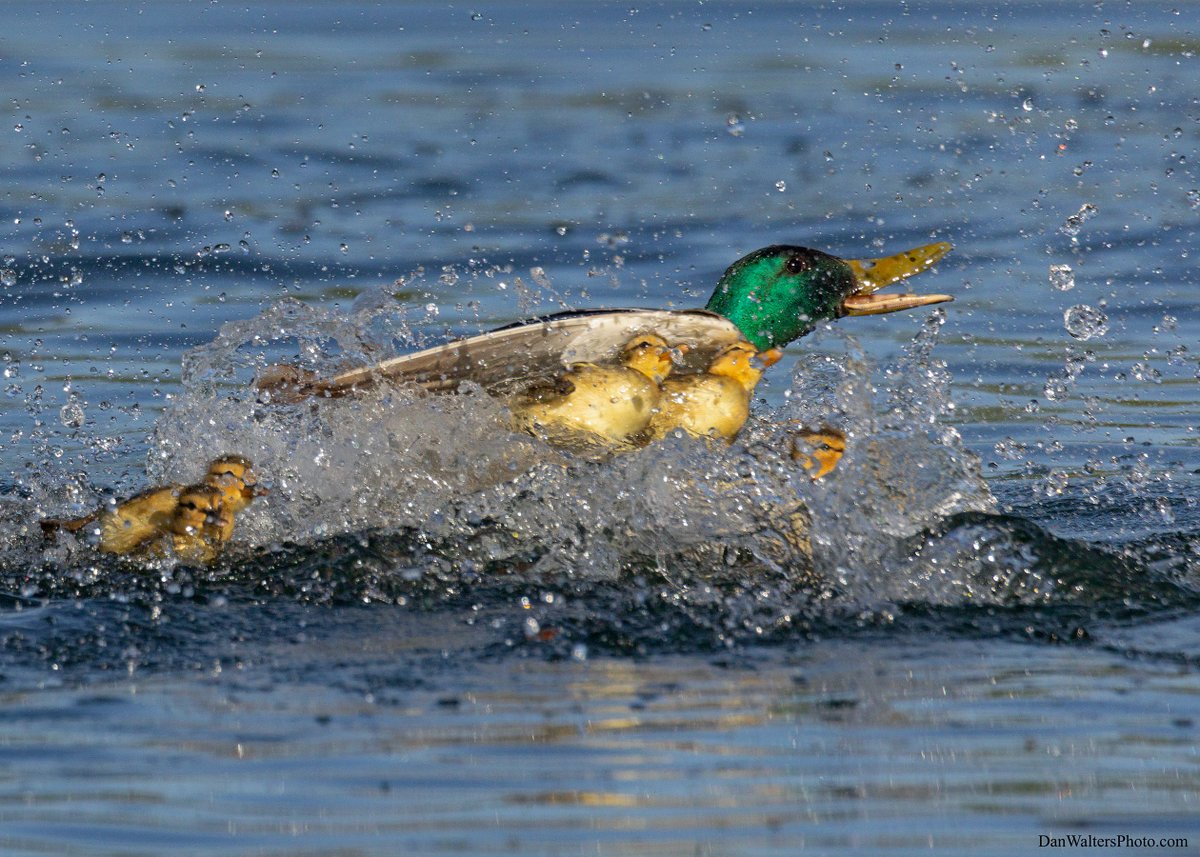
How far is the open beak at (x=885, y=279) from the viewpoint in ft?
21.0

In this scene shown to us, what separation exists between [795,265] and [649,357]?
0.90m

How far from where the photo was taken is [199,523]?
5160 millimetres

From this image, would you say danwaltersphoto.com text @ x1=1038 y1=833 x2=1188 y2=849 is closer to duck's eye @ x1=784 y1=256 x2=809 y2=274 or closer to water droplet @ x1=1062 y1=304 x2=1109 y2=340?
duck's eye @ x1=784 y1=256 x2=809 y2=274

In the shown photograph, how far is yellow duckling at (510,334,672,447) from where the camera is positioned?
5.55 m

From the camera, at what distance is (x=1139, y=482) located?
6430mm

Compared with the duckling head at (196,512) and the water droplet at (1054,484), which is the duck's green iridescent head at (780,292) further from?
the duckling head at (196,512)

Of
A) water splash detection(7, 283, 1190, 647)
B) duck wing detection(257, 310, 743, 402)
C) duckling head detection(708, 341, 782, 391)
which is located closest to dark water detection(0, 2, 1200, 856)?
water splash detection(7, 283, 1190, 647)

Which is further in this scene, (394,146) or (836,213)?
(394,146)

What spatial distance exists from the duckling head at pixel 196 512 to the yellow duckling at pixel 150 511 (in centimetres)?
3

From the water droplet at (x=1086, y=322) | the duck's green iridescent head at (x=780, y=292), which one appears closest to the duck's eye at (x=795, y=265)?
the duck's green iridescent head at (x=780, y=292)

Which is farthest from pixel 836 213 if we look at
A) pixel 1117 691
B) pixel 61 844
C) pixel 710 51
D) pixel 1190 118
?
pixel 61 844

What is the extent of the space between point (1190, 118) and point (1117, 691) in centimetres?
826

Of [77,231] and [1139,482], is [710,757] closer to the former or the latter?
[1139,482]

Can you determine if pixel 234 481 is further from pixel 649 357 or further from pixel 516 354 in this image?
pixel 649 357
